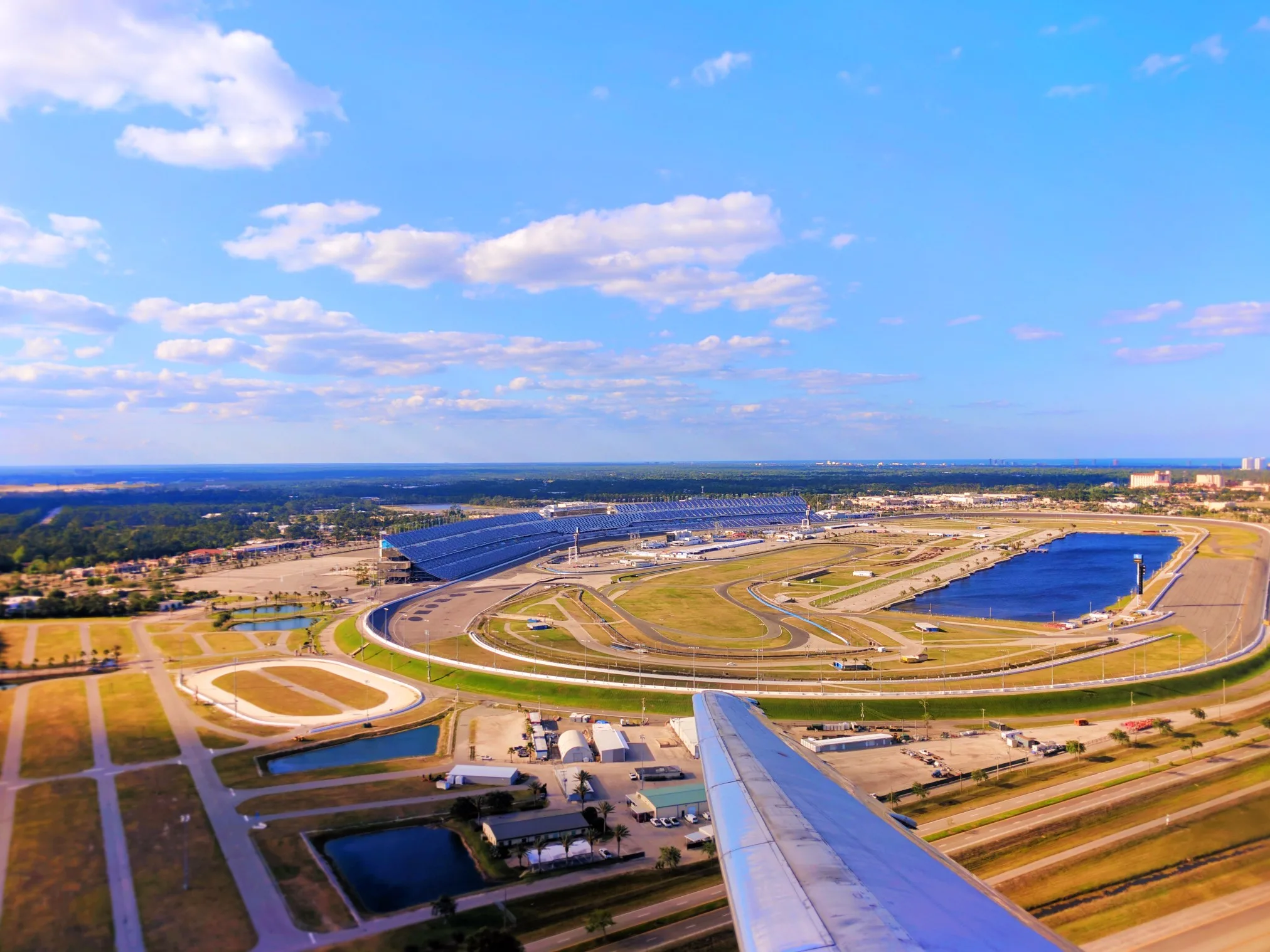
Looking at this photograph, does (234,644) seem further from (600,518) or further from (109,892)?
(600,518)

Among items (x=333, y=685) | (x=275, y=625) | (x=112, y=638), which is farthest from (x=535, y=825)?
(x=112, y=638)

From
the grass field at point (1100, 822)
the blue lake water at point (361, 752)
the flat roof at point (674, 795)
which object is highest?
the grass field at point (1100, 822)

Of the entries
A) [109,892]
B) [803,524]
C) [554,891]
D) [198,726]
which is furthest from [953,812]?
[803,524]

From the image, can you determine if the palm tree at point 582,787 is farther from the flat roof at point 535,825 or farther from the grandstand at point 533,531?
the grandstand at point 533,531

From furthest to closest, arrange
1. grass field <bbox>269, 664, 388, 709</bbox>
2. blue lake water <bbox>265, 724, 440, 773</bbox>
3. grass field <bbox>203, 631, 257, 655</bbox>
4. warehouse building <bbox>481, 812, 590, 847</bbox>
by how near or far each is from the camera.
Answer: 1. grass field <bbox>203, 631, 257, 655</bbox>
2. grass field <bbox>269, 664, 388, 709</bbox>
3. blue lake water <bbox>265, 724, 440, 773</bbox>
4. warehouse building <bbox>481, 812, 590, 847</bbox>

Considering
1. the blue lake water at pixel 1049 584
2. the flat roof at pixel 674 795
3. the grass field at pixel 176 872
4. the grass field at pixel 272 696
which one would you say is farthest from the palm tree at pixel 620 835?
the blue lake water at pixel 1049 584

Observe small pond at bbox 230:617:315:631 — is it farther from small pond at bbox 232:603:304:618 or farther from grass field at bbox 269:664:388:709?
grass field at bbox 269:664:388:709

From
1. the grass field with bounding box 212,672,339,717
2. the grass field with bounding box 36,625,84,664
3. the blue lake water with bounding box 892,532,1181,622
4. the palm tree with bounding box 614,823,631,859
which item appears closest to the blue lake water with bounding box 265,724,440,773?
the grass field with bounding box 212,672,339,717
